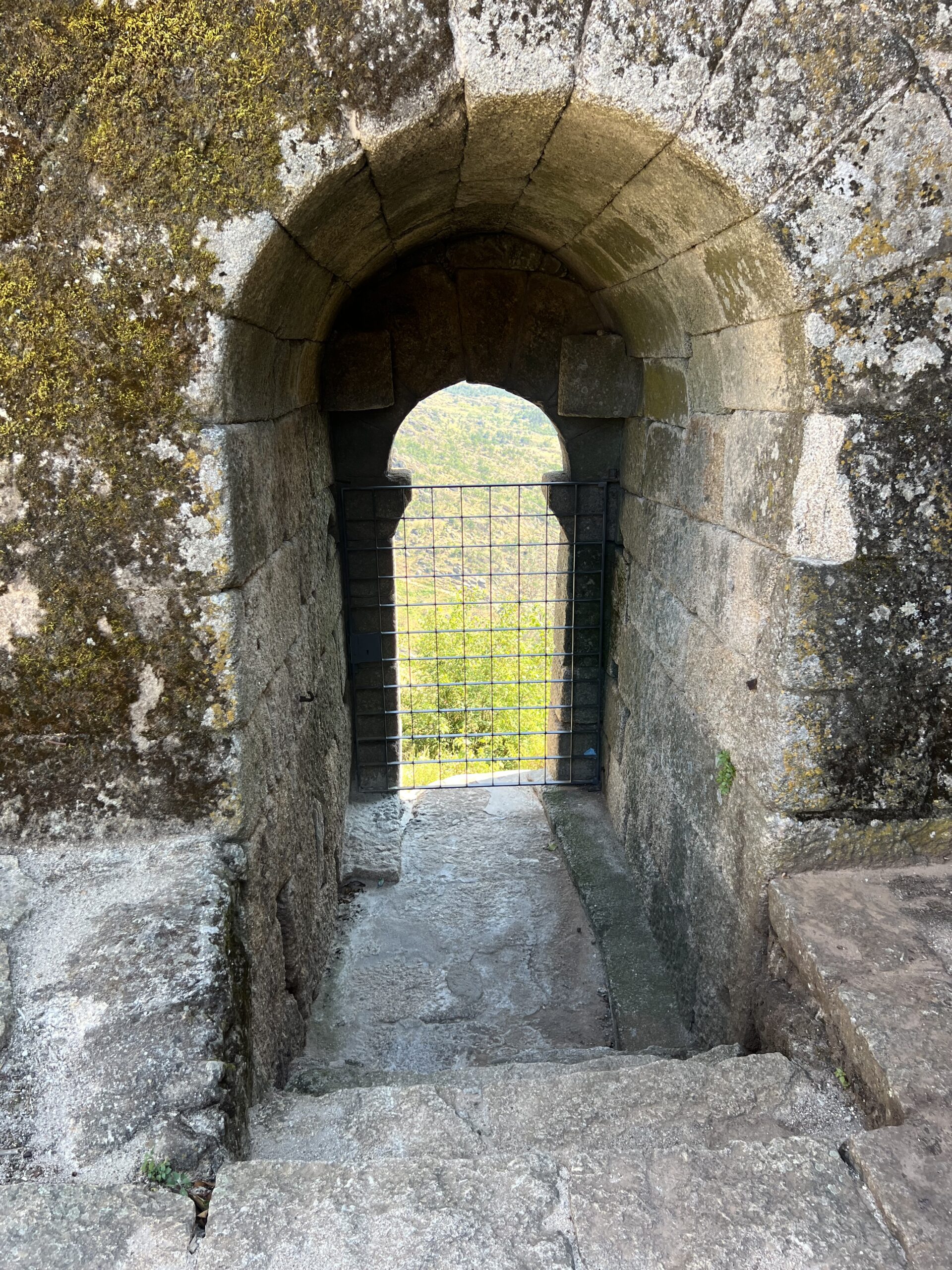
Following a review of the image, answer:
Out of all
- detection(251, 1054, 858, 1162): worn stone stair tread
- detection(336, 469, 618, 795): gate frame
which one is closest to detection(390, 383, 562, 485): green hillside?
detection(336, 469, 618, 795): gate frame

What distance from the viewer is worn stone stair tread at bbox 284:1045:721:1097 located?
225 centimetres

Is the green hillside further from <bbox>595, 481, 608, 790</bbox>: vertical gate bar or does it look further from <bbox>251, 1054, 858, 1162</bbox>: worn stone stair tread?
<bbox>251, 1054, 858, 1162</bbox>: worn stone stair tread

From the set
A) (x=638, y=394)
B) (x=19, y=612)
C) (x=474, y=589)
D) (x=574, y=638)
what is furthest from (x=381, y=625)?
(x=474, y=589)

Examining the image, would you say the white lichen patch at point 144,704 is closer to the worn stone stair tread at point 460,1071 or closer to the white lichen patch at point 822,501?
the worn stone stair tread at point 460,1071

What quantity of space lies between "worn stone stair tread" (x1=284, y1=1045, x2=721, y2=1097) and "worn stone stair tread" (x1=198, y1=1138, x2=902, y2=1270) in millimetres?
603

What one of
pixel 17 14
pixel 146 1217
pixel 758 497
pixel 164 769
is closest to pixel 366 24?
pixel 17 14

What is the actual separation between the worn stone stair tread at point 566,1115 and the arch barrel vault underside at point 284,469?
20 centimetres

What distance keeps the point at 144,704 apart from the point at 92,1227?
3.44ft

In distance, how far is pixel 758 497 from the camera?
2.31 metres

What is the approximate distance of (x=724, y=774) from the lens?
2.55 metres

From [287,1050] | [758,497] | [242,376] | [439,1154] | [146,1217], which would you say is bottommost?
[287,1050]

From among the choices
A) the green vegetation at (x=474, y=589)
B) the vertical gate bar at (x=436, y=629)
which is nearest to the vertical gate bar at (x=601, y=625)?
the green vegetation at (x=474, y=589)

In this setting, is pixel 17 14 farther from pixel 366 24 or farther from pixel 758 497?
pixel 758 497

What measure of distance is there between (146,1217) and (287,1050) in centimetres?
127
